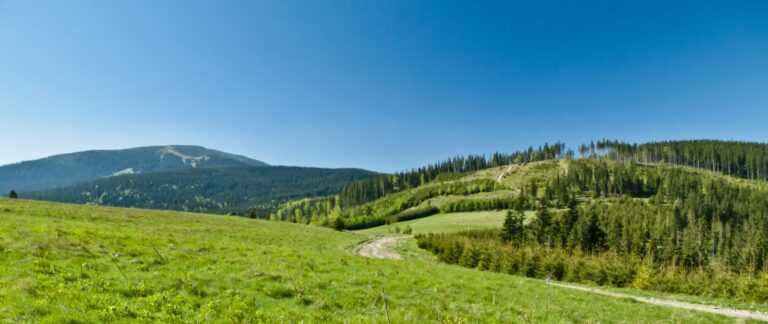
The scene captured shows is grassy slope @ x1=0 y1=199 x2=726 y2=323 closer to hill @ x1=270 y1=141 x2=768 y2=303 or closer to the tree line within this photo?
the tree line

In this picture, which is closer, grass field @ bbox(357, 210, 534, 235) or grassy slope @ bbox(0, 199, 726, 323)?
grassy slope @ bbox(0, 199, 726, 323)

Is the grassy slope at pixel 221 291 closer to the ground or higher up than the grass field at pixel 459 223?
higher up

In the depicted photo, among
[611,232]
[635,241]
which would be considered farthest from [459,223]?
[635,241]

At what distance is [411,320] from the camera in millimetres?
8258

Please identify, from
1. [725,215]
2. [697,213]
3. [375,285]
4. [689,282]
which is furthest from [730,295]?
[725,215]

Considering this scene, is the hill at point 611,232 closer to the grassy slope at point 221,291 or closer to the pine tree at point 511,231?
the pine tree at point 511,231

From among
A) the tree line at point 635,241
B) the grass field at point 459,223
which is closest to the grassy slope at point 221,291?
the tree line at point 635,241

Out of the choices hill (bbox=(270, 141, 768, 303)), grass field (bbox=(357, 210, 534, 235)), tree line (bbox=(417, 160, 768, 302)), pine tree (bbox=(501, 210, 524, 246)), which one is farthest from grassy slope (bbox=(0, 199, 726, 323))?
grass field (bbox=(357, 210, 534, 235))

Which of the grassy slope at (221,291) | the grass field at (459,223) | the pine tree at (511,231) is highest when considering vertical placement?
the grassy slope at (221,291)

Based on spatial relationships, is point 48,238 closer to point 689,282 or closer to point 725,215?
point 689,282

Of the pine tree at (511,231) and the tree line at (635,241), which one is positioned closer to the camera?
the tree line at (635,241)

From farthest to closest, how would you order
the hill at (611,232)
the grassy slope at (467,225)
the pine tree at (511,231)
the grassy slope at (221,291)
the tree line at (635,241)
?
the pine tree at (511,231) < the hill at (611,232) < the tree line at (635,241) < the grassy slope at (467,225) < the grassy slope at (221,291)

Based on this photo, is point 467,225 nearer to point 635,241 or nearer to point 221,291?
point 635,241

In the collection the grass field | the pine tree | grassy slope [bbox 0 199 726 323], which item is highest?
grassy slope [bbox 0 199 726 323]
